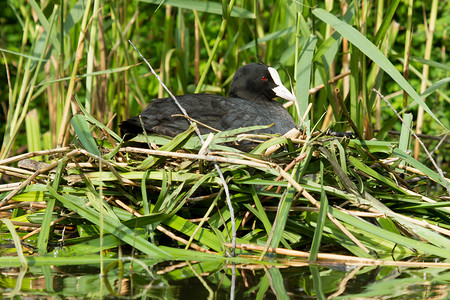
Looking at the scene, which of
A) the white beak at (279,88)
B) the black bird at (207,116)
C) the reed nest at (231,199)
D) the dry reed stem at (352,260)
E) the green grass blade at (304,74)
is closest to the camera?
the dry reed stem at (352,260)

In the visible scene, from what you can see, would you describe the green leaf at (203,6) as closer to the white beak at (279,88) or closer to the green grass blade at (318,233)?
the white beak at (279,88)

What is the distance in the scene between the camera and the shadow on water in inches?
59.4

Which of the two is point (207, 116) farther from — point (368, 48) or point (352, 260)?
point (352, 260)

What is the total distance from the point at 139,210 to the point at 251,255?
0.46 meters

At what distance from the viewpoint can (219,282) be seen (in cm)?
164

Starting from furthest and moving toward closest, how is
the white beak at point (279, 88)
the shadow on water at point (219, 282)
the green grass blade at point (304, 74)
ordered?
the white beak at point (279, 88)
the green grass blade at point (304, 74)
the shadow on water at point (219, 282)

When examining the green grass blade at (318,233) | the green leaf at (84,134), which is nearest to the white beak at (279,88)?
the green leaf at (84,134)

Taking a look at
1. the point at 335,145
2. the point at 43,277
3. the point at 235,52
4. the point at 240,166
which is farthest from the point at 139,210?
the point at 235,52

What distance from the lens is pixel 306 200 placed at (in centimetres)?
209

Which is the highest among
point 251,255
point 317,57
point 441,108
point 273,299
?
point 317,57

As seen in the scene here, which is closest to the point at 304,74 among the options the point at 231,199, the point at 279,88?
the point at 279,88

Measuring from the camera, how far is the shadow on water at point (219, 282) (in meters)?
1.51

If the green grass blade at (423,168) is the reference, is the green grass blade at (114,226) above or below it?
below

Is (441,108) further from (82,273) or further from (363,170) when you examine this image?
(82,273)
